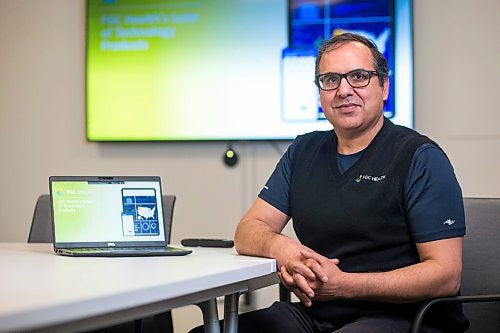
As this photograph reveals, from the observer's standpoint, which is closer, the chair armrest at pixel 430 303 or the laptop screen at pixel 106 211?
the chair armrest at pixel 430 303

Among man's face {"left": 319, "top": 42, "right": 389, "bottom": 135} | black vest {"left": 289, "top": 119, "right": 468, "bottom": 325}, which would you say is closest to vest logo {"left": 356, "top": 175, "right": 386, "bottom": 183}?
black vest {"left": 289, "top": 119, "right": 468, "bottom": 325}

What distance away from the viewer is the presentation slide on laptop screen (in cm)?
226

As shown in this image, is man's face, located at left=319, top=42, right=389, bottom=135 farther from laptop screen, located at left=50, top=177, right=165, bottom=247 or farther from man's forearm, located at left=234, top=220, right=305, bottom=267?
laptop screen, located at left=50, top=177, right=165, bottom=247

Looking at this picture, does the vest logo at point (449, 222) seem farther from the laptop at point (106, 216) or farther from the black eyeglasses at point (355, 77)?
the laptop at point (106, 216)

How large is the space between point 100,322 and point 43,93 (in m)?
2.79

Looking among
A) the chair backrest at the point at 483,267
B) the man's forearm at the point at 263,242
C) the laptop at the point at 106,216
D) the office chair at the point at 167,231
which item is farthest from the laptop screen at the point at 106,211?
the chair backrest at the point at 483,267

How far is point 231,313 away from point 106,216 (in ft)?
1.46

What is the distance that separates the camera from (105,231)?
2.27 meters

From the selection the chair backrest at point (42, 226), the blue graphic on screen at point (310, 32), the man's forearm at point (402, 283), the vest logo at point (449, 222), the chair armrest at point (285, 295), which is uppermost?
the blue graphic on screen at point (310, 32)

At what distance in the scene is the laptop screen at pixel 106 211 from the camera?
2.26 metres

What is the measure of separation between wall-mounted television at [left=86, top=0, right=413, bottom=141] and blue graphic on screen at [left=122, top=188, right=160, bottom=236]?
1.41 metres

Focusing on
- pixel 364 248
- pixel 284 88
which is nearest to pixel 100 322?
pixel 364 248

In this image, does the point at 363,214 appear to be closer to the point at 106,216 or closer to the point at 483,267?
the point at 483,267

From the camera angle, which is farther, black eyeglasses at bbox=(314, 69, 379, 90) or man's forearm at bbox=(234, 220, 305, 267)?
black eyeglasses at bbox=(314, 69, 379, 90)
